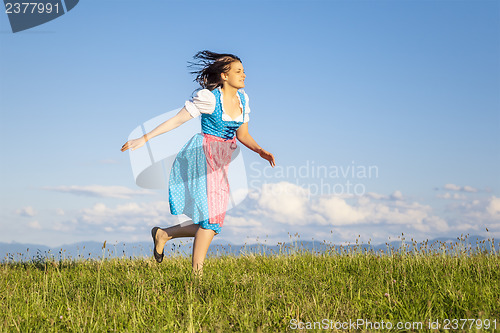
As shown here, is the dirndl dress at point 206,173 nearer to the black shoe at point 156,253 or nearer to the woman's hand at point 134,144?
the woman's hand at point 134,144

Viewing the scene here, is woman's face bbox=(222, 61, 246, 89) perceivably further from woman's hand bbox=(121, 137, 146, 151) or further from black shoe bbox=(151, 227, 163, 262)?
black shoe bbox=(151, 227, 163, 262)

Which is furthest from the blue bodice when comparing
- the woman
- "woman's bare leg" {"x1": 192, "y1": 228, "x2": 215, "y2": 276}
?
"woman's bare leg" {"x1": 192, "y1": 228, "x2": 215, "y2": 276}

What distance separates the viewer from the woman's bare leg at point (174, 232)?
6.15m

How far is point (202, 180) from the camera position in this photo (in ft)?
19.2

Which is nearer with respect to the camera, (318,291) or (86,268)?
(318,291)

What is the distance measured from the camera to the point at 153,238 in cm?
655

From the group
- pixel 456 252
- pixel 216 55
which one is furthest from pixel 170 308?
pixel 456 252

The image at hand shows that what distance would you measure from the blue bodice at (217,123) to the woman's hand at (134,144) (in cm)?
77

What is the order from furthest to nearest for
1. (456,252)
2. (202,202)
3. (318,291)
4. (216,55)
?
(456,252), (216,55), (202,202), (318,291)

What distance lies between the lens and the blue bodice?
5918 millimetres

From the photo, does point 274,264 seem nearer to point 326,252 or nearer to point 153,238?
point 326,252

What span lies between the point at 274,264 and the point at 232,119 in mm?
2064

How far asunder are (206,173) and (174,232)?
991 millimetres

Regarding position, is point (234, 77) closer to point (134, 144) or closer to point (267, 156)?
point (267, 156)
